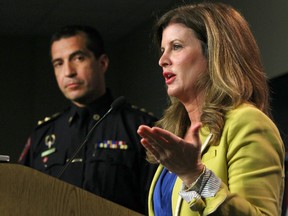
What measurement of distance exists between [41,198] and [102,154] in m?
1.63

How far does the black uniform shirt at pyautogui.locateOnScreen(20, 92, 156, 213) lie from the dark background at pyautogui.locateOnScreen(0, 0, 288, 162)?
94.9 inches

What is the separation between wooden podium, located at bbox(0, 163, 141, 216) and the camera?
1837mm

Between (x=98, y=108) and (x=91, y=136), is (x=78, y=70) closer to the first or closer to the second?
(x=98, y=108)

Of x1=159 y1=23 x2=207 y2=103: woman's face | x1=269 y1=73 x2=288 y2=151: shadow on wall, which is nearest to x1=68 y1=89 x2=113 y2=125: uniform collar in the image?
x1=269 y1=73 x2=288 y2=151: shadow on wall

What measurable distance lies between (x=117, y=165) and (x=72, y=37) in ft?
2.33

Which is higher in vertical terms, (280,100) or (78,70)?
(78,70)

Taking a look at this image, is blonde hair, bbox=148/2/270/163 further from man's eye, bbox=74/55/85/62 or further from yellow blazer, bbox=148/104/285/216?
man's eye, bbox=74/55/85/62

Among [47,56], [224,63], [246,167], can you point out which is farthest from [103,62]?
[47,56]

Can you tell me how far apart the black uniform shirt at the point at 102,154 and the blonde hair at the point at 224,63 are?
3.88 ft

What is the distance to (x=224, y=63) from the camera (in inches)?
84.4

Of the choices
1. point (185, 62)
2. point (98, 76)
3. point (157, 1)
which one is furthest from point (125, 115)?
point (157, 1)

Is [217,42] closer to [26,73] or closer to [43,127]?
[43,127]

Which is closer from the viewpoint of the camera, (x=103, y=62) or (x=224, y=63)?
(x=224, y=63)

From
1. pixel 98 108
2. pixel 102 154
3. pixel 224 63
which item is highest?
pixel 224 63
